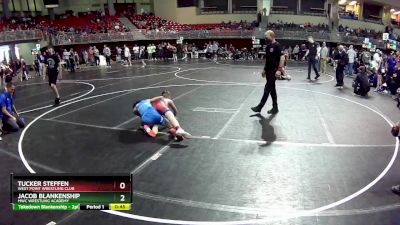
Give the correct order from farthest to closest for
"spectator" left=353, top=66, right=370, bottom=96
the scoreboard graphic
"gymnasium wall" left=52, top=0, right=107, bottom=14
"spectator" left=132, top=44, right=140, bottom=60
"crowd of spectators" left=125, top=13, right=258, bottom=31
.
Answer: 1. "gymnasium wall" left=52, top=0, right=107, bottom=14
2. "crowd of spectators" left=125, top=13, right=258, bottom=31
3. "spectator" left=132, top=44, right=140, bottom=60
4. "spectator" left=353, top=66, right=370, bottom=96
5. the scoreboard graphic

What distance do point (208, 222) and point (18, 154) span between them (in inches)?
187

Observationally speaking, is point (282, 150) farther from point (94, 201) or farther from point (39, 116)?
point (39, 116)

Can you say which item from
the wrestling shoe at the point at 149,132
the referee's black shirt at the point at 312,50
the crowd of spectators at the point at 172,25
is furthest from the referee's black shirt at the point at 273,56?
the crowd of spectators at the point at 172,25

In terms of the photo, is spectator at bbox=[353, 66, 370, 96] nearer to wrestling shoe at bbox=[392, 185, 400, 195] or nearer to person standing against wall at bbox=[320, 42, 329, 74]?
person standing against wall at bbox=[320, 42, 329, 74]

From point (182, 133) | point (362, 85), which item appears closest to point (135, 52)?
point (362, 85)

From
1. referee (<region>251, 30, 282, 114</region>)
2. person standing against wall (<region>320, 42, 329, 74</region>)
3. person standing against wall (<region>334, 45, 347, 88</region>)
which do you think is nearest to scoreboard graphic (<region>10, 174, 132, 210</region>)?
referee (<region>251, 30, 282, 114</region>)

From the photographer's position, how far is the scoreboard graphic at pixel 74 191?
3.53m

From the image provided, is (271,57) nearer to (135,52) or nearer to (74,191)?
(74,191)

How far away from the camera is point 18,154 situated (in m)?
7.56

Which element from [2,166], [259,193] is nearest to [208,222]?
[259,193]

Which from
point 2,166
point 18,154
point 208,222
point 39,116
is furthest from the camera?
point 39,116

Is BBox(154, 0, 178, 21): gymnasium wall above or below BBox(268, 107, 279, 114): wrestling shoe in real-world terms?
above

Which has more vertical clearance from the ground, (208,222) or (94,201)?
(94,201)

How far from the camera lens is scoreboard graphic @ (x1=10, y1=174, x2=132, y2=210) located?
3.53 meters
